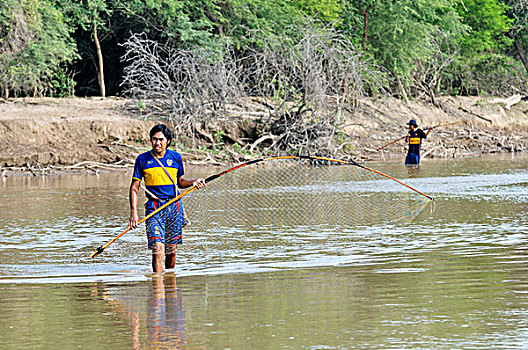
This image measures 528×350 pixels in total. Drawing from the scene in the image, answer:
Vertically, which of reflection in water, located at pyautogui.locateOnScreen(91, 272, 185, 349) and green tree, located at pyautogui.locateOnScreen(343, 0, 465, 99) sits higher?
green tree, located at pyautogui.locateOnScreen(343, 0, 465, 99)

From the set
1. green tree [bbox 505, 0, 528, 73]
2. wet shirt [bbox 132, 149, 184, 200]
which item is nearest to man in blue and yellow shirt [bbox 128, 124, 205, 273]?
wet shirt [bbox 132, 149, 184, 200]

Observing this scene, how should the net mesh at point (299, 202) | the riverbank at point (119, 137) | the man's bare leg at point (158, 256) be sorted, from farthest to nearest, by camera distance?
the riverbank at point (119, 137) → the net mesh at point (299, 202) → the man's bare leg at point (158, 256)

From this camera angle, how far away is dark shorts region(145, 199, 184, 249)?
906 cm

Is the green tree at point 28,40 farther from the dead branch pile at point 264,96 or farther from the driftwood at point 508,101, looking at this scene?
the driftwood at point 508,101

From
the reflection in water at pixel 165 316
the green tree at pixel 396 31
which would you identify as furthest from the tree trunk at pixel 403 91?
the reflection in water at pixel 165 316

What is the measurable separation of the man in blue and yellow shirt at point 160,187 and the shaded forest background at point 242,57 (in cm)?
1830

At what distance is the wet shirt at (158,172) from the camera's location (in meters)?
9.05

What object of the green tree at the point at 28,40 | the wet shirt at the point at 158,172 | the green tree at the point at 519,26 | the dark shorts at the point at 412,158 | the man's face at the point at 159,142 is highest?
the green tree at the point at 519,26

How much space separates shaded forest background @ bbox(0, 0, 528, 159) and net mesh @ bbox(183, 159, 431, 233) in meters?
5.32

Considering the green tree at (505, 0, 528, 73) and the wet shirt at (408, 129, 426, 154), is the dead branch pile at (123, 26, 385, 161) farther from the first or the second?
the green tree at (505, 0, 528, 73)

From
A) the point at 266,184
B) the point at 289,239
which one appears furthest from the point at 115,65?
the point at 289,239

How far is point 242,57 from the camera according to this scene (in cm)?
3378

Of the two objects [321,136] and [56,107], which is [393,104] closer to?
[321,136]

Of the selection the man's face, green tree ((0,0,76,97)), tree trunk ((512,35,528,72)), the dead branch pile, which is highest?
tree trunk ((512,35,528,72))
